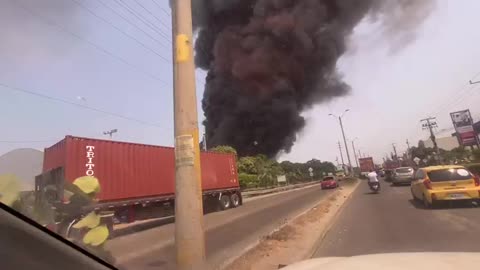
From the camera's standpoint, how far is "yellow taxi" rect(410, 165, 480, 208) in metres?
12.1

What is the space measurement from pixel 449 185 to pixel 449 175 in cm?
34

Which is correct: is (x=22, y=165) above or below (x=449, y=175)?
below

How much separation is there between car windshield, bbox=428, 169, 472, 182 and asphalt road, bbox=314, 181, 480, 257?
910mm

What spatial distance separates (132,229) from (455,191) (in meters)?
11.0

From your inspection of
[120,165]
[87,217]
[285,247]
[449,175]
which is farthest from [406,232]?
[120,165]

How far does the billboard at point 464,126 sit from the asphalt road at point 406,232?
4499 cm

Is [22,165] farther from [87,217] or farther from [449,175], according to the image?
[449,175]

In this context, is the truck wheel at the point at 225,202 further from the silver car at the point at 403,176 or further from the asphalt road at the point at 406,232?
the silver car at the point at 403,176

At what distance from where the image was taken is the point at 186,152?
401 cm

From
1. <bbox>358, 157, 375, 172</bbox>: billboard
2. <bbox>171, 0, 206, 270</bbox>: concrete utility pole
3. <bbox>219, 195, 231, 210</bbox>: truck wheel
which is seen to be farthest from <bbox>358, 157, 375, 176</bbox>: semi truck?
<bbox>171, 0, 206, 270</bbox>: concrete utility pole

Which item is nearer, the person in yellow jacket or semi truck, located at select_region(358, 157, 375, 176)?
the person in yellow jacket

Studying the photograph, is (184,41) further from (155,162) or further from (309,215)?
(155,162)

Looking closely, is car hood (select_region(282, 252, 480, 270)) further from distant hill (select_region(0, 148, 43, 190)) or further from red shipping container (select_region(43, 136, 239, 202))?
red shipping container (select_region(43, 136, 239, 202))

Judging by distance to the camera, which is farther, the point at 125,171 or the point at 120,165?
the point at 125,171
